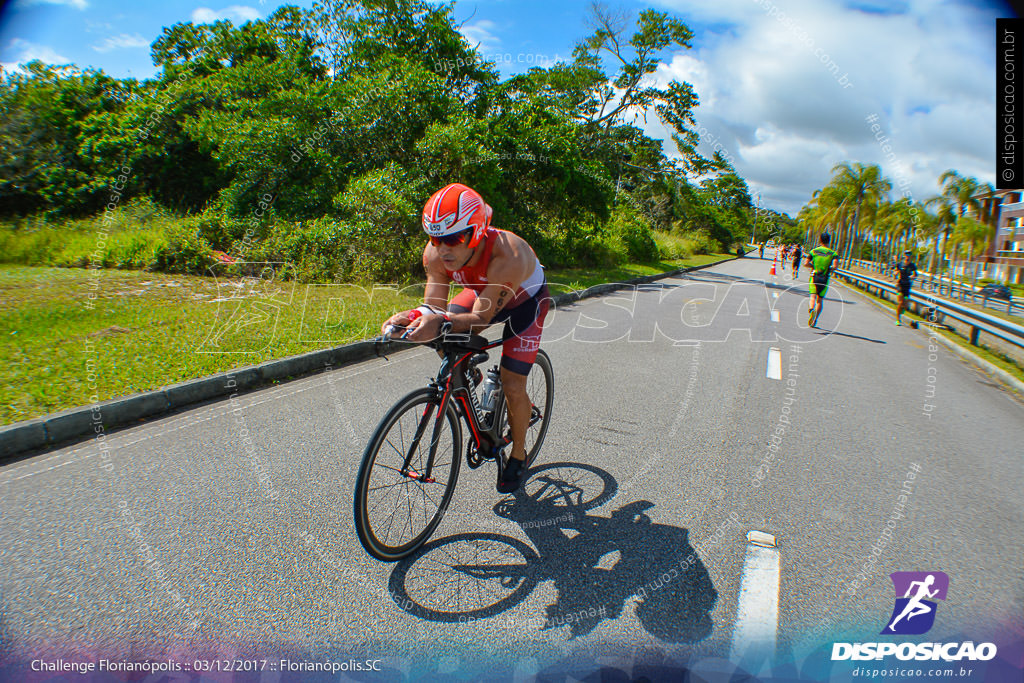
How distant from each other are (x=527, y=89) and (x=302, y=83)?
6755mm

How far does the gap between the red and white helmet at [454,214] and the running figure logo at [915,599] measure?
109 inches

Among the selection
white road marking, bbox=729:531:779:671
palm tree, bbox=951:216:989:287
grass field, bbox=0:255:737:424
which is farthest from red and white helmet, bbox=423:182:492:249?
palm tree, bbox=951:216:989:287

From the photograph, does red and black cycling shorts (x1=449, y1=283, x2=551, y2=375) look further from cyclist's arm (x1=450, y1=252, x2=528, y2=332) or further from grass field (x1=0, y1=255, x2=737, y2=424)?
grass field (x1=0, y1=255, x2=737, y2=424)

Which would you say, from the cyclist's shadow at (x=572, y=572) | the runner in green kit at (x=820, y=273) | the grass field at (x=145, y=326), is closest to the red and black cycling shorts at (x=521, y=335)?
the cyclist's shadow at (x=572, y=572)

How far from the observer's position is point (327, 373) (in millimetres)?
6664

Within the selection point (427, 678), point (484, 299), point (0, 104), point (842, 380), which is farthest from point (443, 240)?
point (0, 104)

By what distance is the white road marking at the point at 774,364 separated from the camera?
7.56 metres

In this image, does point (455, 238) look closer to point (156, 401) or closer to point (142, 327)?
point (156, 401)

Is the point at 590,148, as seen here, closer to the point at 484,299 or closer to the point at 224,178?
the point at 224,178

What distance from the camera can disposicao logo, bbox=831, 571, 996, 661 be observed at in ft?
8.18

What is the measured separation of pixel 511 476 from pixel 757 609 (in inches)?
61.2

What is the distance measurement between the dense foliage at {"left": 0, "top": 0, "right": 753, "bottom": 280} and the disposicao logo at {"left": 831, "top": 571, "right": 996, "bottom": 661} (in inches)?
451

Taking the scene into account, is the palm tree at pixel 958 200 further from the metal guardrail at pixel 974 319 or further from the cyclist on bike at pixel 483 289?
the cyclist on bike at pixel 483 289

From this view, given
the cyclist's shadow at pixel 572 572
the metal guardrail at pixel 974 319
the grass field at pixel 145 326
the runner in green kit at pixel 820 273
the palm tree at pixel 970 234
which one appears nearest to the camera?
the cyclist's shadow at pixel 572 572
